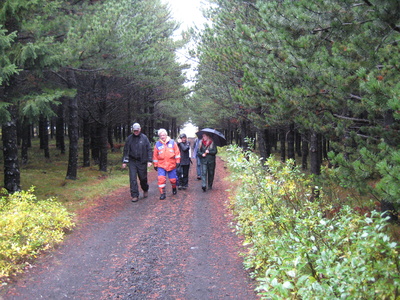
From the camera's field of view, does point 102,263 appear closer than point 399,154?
No

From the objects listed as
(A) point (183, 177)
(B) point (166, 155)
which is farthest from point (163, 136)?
(A) point (183, 177)

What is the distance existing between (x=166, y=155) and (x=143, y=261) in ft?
17.2

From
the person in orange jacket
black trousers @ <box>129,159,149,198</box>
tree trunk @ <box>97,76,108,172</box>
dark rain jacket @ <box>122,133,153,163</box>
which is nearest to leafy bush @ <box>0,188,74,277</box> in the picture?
black trousers @ <box>129,159,149,198</box>

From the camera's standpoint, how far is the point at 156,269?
5.18 meters

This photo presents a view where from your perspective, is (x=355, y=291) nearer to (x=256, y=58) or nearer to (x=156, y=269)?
(x=156, y=269)

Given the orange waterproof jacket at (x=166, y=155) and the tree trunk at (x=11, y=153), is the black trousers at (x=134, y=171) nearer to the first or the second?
the orange waterproof jacket at (x=166, y=155)

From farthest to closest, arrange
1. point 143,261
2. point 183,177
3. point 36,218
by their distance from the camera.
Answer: point 183,177 → point 36,218 → point 143,261

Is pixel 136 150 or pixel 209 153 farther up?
pixel 136 150

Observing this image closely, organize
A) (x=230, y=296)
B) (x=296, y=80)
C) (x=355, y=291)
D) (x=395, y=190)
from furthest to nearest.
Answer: (x=296, y=80) → (x=230, y=296) → (x=395, y=190) → (x=355, y=291)

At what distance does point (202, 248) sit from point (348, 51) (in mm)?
4112

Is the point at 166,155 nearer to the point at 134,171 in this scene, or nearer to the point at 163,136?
the point at 163,136

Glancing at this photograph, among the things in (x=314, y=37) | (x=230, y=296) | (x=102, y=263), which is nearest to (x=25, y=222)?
(x=102, y=263)

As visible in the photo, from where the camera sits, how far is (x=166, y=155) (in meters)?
10.5

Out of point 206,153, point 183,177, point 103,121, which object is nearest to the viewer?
point 206,153
